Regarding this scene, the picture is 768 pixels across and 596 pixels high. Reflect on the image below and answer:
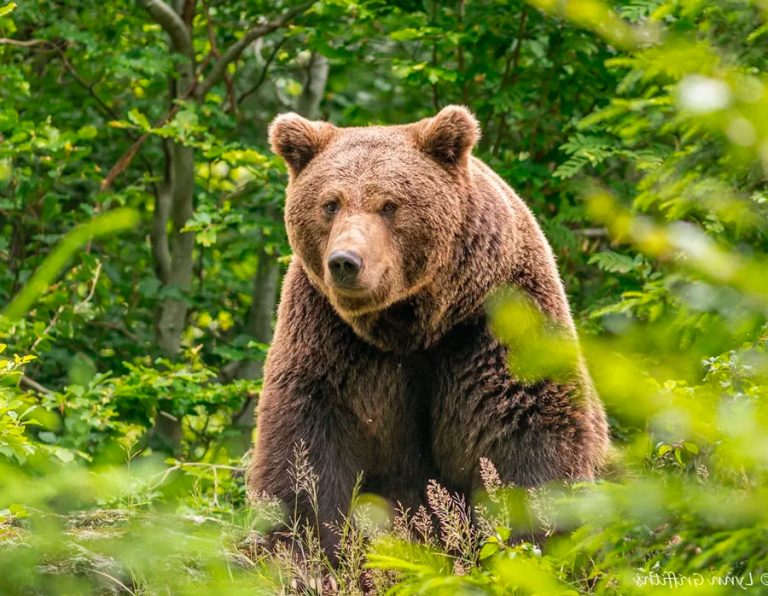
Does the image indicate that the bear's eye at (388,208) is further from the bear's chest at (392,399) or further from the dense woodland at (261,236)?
the dense woodland at (261,236)

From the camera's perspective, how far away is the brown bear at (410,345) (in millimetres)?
5066

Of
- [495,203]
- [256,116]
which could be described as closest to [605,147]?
[495,203]

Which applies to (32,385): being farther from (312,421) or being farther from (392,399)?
(392,399)

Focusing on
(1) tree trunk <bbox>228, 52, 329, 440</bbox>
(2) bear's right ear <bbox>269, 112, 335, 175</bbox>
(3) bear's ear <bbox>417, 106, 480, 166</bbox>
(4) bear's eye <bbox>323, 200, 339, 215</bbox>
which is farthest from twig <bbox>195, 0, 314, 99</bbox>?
(4) bear's eye <bbox>323, 200, 339, 215</bbox>

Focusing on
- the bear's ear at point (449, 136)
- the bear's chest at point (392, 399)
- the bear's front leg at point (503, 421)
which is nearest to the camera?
the bear's front leg at point (503, 421)

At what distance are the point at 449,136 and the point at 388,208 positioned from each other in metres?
0.48

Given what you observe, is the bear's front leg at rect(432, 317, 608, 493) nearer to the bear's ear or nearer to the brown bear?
the brown bear

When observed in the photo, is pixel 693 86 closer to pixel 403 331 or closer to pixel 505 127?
pixel 403 331

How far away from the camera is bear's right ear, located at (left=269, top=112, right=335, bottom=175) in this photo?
5.60 metres

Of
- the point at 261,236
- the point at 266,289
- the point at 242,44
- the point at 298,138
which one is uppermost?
the point at 298,138

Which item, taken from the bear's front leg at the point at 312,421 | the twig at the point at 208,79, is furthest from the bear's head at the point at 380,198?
the twig at the point at 208,79

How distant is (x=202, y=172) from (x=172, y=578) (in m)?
10.2

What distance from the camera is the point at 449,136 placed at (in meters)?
5.47

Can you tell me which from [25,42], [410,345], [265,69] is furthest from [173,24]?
[410,345]
